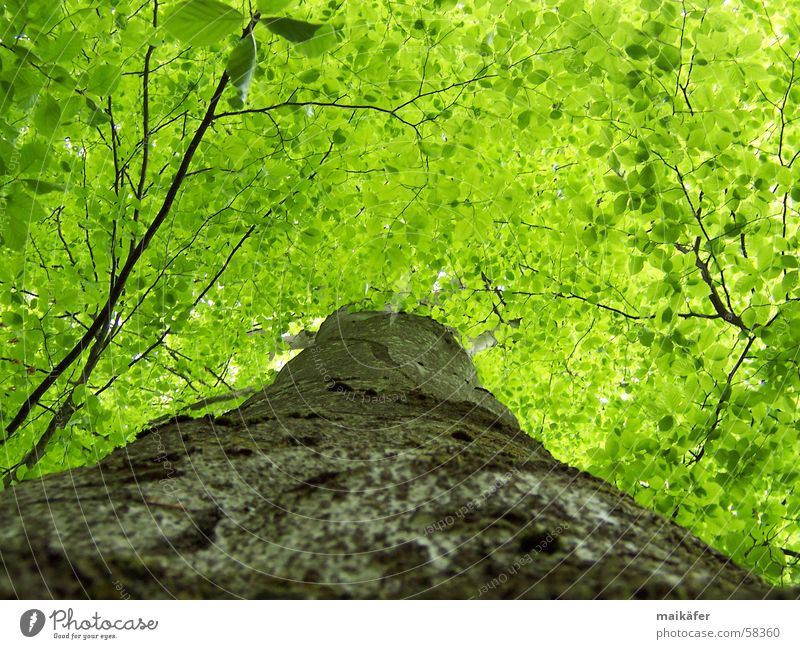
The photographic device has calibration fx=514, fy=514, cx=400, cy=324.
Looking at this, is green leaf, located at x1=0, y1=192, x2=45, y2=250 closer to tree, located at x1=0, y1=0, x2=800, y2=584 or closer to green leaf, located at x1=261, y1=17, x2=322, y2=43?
tree, located at x1=0, y1=0, x2=800, y2=584

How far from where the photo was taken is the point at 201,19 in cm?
89

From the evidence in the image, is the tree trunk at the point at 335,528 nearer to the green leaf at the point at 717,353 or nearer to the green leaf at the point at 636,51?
the green leaf at the point at 717,353

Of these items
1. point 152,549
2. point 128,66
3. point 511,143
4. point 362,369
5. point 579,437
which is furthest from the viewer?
point 579,437

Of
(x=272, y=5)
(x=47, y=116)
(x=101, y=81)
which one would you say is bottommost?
(x=272, y=5)

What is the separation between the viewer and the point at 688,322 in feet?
7.84

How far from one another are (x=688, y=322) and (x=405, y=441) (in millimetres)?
1640

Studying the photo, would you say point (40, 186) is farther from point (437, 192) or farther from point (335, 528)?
point (437, 192)

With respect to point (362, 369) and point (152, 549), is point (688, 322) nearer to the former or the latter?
point (362, 369)

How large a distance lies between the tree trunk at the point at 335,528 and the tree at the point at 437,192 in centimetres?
83
